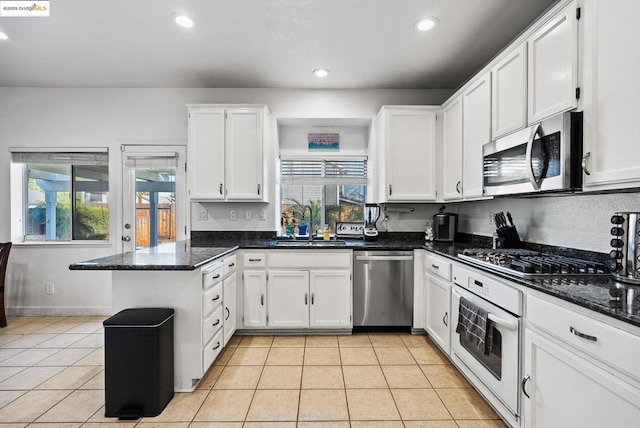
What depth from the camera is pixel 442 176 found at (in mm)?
3219

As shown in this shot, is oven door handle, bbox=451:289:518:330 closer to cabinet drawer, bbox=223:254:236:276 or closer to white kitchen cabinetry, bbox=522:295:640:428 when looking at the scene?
white kitchen cabinetry, bbox=522:295:640:428

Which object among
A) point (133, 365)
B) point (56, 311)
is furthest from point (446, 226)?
point (56, 311)

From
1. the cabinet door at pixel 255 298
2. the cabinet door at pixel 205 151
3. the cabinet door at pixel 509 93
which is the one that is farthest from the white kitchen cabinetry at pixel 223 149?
the cabinet door at pixel 509 93

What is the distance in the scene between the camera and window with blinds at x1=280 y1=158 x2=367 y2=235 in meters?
3.80

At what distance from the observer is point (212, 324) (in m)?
2.26

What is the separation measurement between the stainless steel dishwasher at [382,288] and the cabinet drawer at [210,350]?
1.32m

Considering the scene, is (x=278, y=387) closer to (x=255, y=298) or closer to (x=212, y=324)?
(x=212, y=324)

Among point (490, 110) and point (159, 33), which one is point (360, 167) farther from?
point (159, 33)

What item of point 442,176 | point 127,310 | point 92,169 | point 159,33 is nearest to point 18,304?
point 92,169

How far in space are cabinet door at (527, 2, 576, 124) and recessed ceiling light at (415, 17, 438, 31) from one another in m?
0.73

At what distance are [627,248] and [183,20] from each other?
3.12 m

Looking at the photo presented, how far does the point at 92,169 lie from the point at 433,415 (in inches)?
169

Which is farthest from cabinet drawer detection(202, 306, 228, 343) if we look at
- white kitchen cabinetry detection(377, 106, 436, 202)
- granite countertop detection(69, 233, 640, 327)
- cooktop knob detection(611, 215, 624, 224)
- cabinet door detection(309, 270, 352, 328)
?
cooktop knob detection(611, 215, 624, 224)


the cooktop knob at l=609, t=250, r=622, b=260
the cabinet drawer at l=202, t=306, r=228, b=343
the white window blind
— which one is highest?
the white window blind
